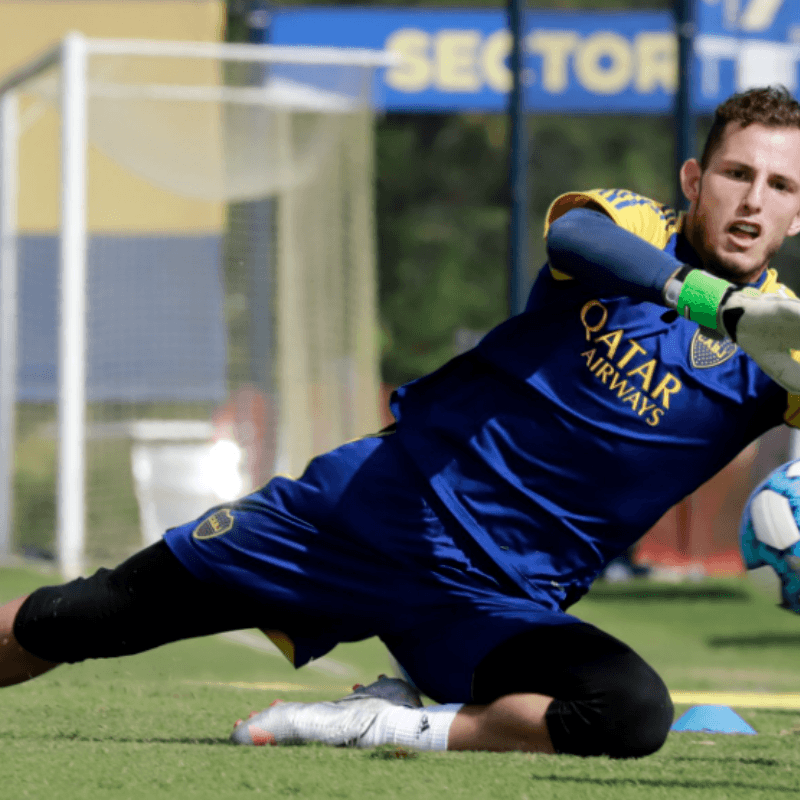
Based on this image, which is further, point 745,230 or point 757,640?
point 757,640

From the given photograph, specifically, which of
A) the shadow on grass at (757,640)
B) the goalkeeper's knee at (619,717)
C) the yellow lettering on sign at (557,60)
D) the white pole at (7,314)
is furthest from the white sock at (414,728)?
the yellow lettering on sign at (557,60)

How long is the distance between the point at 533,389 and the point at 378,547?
0.56m

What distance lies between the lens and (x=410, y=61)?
17969 millimetres

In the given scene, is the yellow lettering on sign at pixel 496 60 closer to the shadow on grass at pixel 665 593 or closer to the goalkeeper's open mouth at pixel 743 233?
the shadow on grass at pixel 665 593

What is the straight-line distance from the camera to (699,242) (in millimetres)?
3945

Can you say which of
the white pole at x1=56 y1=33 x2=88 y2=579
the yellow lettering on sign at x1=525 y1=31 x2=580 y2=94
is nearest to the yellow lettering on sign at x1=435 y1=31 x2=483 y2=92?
the yellow lettering on sign at x1=525 y1=31 x2=580 y2=94

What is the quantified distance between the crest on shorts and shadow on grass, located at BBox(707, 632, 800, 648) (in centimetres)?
562

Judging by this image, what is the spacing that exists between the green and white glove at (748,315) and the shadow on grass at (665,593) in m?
7.79

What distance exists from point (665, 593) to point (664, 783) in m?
8.19

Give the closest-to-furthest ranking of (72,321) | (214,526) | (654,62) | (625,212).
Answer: (625,212), (214,526), (72,321), (654,62)

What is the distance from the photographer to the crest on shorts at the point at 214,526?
4.16 meters

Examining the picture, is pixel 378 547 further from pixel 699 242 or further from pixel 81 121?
pixel 81 121

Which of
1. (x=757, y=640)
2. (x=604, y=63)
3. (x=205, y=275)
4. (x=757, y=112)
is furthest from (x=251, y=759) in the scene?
(x=604, y=63)

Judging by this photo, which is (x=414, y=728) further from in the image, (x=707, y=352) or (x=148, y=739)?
(x=707, y=352)
